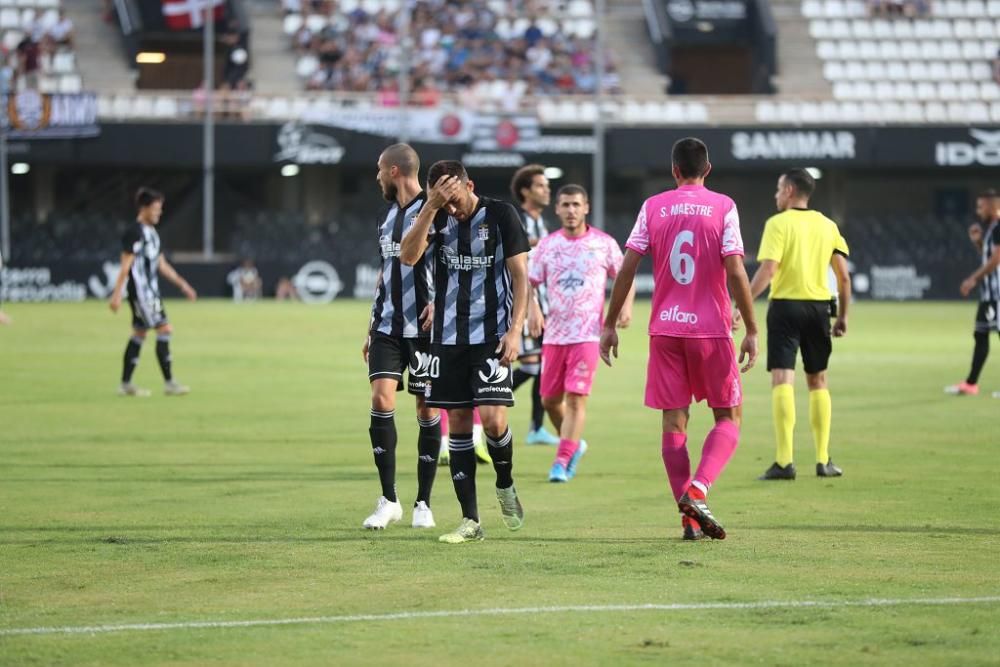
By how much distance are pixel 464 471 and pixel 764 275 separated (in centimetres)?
339

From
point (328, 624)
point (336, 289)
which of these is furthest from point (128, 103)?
point (328, 624)

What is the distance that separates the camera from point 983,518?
962 centimetres

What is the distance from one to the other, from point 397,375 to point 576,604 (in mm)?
2770

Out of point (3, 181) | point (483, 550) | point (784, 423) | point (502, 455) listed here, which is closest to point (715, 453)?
point (502, 455)

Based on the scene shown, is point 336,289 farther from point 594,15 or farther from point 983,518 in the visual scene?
point 983,518

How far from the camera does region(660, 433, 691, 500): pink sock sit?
8.98m

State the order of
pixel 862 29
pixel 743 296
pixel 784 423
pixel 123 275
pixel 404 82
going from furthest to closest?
pixel 862 29 < pixel 404 82 < pixel 123 275 < pixel 784 423 < pixel 743 296

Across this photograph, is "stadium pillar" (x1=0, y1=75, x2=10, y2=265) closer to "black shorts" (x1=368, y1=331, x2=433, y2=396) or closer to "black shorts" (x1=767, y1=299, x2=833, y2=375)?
"black shorts" (x1=767, y1=299, x2=833, y2=375)

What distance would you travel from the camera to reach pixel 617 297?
30.4 ft

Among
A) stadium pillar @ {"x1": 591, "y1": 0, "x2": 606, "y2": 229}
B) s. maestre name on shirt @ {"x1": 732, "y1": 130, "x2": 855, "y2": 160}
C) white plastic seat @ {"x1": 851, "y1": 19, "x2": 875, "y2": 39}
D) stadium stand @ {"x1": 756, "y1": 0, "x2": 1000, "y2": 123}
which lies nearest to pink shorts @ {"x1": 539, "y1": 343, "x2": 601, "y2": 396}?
stadium pillar @ {"x1": 591, "y1": 0, "x2": 606, "y2": 229}

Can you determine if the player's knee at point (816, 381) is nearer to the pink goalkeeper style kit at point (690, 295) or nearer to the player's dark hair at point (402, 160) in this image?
the pink goalkeeper style kit at point (690, 295)

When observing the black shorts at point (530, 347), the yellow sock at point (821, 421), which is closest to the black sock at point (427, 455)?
the yellow sock at point (821, 421)

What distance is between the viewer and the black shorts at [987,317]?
1841cm

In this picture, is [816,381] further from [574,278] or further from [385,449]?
[385,449]
